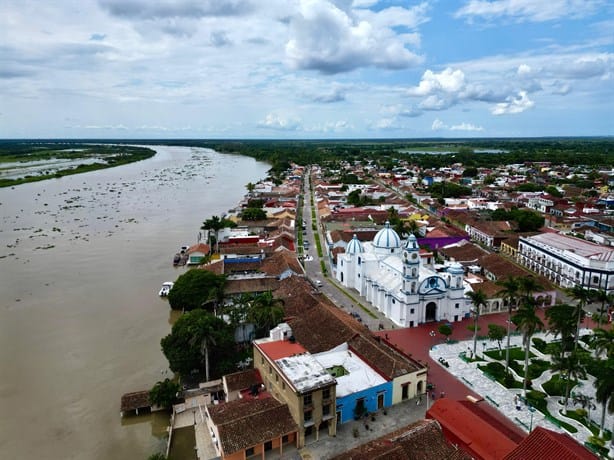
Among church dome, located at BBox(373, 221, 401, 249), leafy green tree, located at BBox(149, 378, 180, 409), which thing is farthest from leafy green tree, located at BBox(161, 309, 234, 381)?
church dome, located at BBox(373, 221, 401, 249)

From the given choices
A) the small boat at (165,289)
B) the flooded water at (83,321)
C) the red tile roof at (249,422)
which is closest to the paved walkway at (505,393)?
the red tile roof at (249,422)

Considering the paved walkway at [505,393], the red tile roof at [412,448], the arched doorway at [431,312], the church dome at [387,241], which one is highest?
the church dome at [387,241]

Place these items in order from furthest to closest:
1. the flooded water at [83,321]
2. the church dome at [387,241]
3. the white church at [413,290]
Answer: the church dome at [387,241] → the white church at [413,290] → the flooded water at [83,321]

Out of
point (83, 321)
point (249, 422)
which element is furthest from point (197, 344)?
point (83, 321)

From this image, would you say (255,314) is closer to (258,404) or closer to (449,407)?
(258,404)

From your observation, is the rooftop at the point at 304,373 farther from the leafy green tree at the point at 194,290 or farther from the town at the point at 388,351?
the leafy green tree at the point at 194,290

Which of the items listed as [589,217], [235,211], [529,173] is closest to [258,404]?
[235,211]
